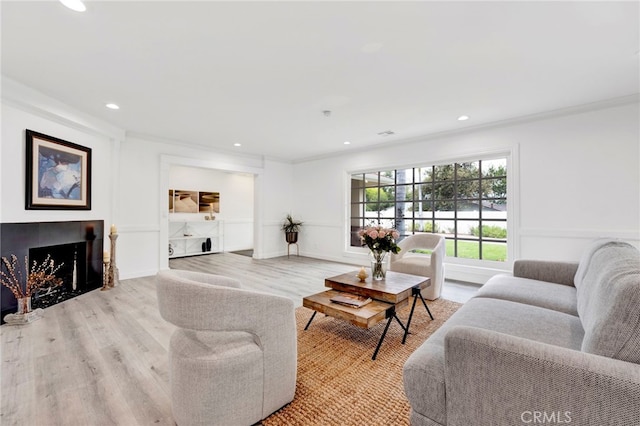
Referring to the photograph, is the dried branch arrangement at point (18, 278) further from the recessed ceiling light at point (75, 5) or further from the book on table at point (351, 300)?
the book on table at point (351, 300)

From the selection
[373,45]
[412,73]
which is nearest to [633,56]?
[412,73]

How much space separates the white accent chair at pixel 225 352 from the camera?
4.22ft

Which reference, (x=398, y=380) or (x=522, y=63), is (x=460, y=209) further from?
(x=398, y=380)

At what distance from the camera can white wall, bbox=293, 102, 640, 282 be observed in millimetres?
3309

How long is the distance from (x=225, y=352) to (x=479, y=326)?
1.42 metres

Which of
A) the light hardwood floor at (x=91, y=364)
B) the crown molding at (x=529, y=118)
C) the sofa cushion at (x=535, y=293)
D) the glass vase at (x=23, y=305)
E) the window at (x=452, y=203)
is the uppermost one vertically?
the crown molding at (x=529, y=118)

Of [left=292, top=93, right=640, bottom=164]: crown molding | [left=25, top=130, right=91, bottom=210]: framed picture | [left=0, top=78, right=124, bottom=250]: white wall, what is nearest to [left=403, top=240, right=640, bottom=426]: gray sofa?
[left=292, top=93, right=640, bottom=164]: crown molding

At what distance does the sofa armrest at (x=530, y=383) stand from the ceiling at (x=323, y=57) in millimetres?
2028

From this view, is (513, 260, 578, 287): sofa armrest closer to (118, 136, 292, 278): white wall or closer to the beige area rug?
the beige area rug

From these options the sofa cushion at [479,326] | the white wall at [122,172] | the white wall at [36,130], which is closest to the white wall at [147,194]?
the white wall at [122,172]

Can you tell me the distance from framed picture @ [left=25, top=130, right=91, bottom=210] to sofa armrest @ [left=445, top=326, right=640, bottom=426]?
4449 mm

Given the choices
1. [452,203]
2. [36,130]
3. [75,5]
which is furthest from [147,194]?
[452,203]

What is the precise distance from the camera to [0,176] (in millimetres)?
2828

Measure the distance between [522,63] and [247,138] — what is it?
13.4 feet
